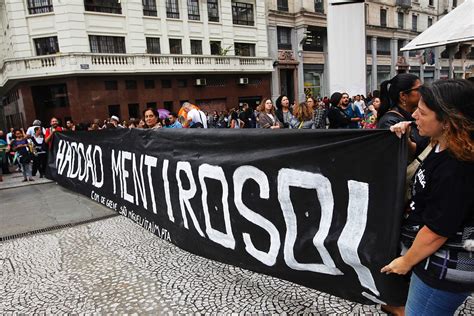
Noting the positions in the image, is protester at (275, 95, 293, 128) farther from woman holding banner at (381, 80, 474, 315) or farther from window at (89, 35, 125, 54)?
window at (89, 35, 125, 54)

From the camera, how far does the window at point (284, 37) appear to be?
28656 millimetres

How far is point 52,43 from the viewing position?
67.1 ft

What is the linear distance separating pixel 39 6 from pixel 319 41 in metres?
22.3

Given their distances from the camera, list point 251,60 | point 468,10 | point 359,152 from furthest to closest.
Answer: point 251,60 < point 468,10 < point 359,152

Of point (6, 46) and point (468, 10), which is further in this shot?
point (6, 46)

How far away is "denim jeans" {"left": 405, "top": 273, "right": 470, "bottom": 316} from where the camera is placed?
1411mm

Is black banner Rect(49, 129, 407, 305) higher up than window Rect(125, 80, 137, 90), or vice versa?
window Rect(125, 80, 137, 90)

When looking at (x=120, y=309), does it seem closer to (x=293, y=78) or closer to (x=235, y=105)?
(x=235, y=105)

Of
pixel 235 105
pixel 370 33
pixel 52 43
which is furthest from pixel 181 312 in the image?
pixel 370 33

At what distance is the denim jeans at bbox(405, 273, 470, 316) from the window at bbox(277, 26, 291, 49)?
28949 mm

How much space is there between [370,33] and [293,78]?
36.7 ft

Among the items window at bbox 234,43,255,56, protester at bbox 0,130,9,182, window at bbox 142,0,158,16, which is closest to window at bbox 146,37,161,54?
window at bbox 142,0,158,16

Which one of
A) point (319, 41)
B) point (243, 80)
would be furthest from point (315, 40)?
point (243, 80)

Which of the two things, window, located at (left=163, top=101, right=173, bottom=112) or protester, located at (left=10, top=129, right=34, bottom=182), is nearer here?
protester, located at (left=10, top=129, right=34, bottom=182)
